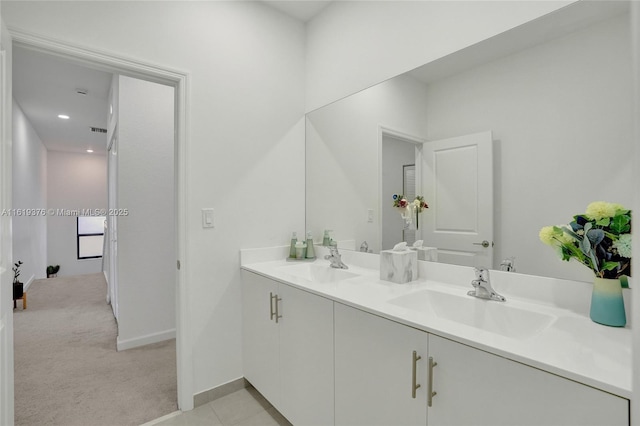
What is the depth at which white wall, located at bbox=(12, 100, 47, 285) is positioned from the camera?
399 centimetres

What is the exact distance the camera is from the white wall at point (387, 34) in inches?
53.1

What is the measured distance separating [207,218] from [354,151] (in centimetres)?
105

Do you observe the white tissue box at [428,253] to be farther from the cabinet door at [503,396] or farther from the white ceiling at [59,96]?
the white ceiling at [59,96]

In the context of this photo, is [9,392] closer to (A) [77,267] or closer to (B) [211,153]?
(B) [211,153]

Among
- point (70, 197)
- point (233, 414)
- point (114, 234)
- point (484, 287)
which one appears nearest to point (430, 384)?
point (484, 287)

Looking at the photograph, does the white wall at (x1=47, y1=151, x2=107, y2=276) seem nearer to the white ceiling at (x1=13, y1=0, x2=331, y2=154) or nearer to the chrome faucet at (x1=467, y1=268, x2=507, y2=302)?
the white ceiling at (x1=13, y1=0, x2=331, y2=154)

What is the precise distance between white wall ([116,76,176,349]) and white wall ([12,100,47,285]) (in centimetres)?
166

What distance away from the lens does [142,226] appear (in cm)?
277

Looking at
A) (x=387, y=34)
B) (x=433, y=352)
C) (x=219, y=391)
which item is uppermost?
(x=387, y=34)

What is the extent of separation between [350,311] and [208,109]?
1497mm

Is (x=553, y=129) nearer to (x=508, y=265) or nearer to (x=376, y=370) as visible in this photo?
(x=508, y=265)

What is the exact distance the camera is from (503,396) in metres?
0.81

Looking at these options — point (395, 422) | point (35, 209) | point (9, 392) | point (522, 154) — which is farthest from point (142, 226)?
point (35, 209)

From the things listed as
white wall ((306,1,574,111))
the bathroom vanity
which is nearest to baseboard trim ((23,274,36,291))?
the bathroom vanity
